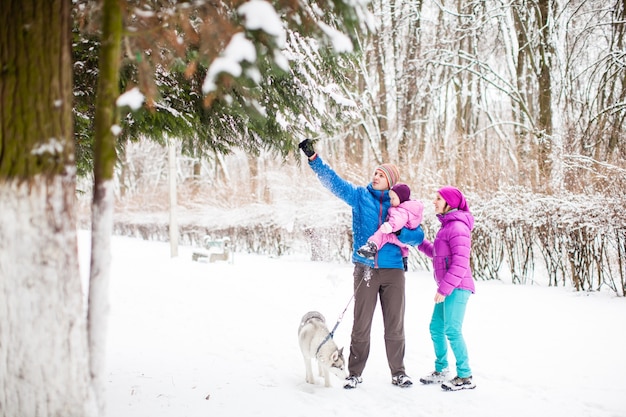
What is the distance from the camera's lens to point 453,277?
3.65m

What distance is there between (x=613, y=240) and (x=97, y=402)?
24.1 ft

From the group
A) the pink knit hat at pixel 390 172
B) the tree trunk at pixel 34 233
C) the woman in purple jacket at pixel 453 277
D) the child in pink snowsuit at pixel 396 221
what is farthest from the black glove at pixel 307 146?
the tree trunk at pixel 34 233

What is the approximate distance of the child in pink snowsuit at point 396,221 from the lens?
3732mm

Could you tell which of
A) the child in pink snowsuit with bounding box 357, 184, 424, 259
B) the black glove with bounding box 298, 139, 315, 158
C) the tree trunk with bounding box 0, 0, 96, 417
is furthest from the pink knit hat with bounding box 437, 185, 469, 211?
the tree trunk with bounding box 0, 0, 96, 417

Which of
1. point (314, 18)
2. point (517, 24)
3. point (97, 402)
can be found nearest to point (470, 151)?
point (517, 24)

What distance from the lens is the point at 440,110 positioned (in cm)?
1981

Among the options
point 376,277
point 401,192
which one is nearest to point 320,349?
point 376,277

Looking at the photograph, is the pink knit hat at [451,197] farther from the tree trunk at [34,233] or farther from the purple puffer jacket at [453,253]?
the tree trunk at [34,233]

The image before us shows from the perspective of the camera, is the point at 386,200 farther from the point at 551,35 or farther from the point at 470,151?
the point at 551,35

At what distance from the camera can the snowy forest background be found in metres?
4.56

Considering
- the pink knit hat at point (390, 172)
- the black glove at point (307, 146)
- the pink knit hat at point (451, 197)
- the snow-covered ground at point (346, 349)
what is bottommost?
the snow-covered ground at point (346, 349)

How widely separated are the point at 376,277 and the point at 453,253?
2.21 feet

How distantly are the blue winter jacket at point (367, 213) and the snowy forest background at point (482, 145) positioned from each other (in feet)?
1.34

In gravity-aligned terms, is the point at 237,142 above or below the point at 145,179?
below
